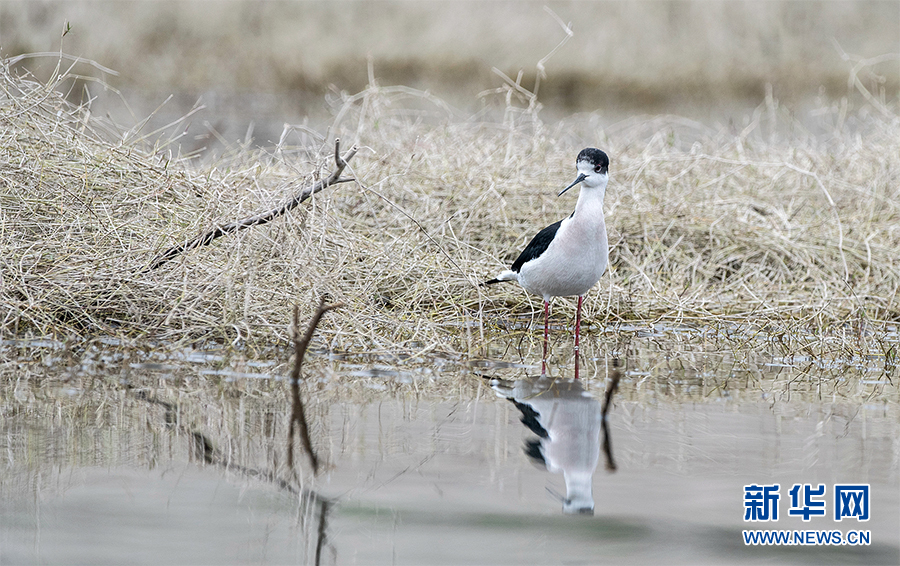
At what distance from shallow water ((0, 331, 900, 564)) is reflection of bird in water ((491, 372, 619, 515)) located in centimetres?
1

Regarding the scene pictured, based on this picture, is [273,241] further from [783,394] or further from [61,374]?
[783,394]

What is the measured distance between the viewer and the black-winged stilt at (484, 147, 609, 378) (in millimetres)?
4387

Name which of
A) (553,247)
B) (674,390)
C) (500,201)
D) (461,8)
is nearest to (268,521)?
(674,390)

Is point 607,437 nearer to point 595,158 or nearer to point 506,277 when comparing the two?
point 595,158

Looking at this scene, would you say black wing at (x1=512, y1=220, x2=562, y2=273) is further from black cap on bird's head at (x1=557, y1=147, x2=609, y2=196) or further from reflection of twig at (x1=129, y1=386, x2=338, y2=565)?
Result: reflection of twig at (x1=129, y1=386, x2=338, y2=565)

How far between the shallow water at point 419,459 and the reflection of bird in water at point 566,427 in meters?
0.01

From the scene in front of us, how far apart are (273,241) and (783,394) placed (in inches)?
83.3

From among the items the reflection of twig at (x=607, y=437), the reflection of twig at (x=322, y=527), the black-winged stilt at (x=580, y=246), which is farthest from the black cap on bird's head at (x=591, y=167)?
the reflection of twig at (x=322, y=527)

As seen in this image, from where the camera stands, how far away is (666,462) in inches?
110

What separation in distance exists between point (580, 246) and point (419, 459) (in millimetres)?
1808

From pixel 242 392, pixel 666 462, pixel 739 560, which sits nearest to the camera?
Result: pixel 739 560

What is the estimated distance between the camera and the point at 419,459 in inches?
111

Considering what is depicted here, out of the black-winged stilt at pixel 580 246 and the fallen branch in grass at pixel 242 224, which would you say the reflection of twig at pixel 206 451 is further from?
the black-winged stilt at pixel 580 246

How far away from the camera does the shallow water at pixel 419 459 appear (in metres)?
2.25
